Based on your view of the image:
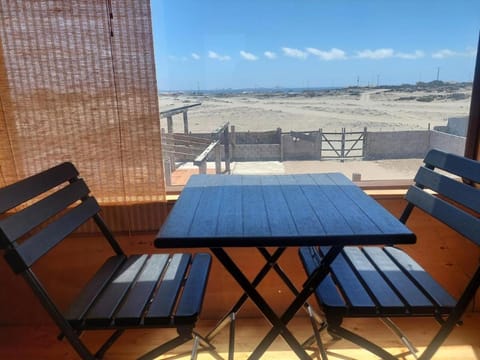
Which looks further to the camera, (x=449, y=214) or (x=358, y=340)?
(x=449, y=214)

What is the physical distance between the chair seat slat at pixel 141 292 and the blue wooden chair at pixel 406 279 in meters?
0.62

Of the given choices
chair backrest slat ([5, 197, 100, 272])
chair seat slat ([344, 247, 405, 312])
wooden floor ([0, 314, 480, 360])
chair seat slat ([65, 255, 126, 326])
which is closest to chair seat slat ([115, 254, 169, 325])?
chair seat slat ([65, 255, 126, 326])

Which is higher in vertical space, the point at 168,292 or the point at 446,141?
the point at 446,141

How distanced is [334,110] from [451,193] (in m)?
0.75

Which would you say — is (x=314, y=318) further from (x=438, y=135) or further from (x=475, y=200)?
(x=438, y=135)

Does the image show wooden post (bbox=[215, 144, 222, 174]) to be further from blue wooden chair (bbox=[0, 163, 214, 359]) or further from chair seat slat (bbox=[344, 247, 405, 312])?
chair seat slat (bbox=[344, 247, 405, 312])

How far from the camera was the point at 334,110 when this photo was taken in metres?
1.92

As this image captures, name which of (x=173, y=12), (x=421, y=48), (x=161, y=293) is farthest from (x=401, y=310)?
(x=173, y=12)

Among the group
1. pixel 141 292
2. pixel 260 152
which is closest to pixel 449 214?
pixel 260 152

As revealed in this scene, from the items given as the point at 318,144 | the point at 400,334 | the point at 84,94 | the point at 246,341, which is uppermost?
the point at 84,94

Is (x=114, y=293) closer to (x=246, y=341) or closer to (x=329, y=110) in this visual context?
(x=246, y=341)

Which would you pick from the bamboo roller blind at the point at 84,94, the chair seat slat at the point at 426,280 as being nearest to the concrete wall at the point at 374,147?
the bamboo roller blind at the point at 84,94

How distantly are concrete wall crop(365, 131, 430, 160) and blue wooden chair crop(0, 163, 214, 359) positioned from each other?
1.08 meters

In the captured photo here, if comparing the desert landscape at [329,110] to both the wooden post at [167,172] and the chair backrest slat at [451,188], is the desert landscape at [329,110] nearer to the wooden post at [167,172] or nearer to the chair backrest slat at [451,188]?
the wooden post at [167,172]
